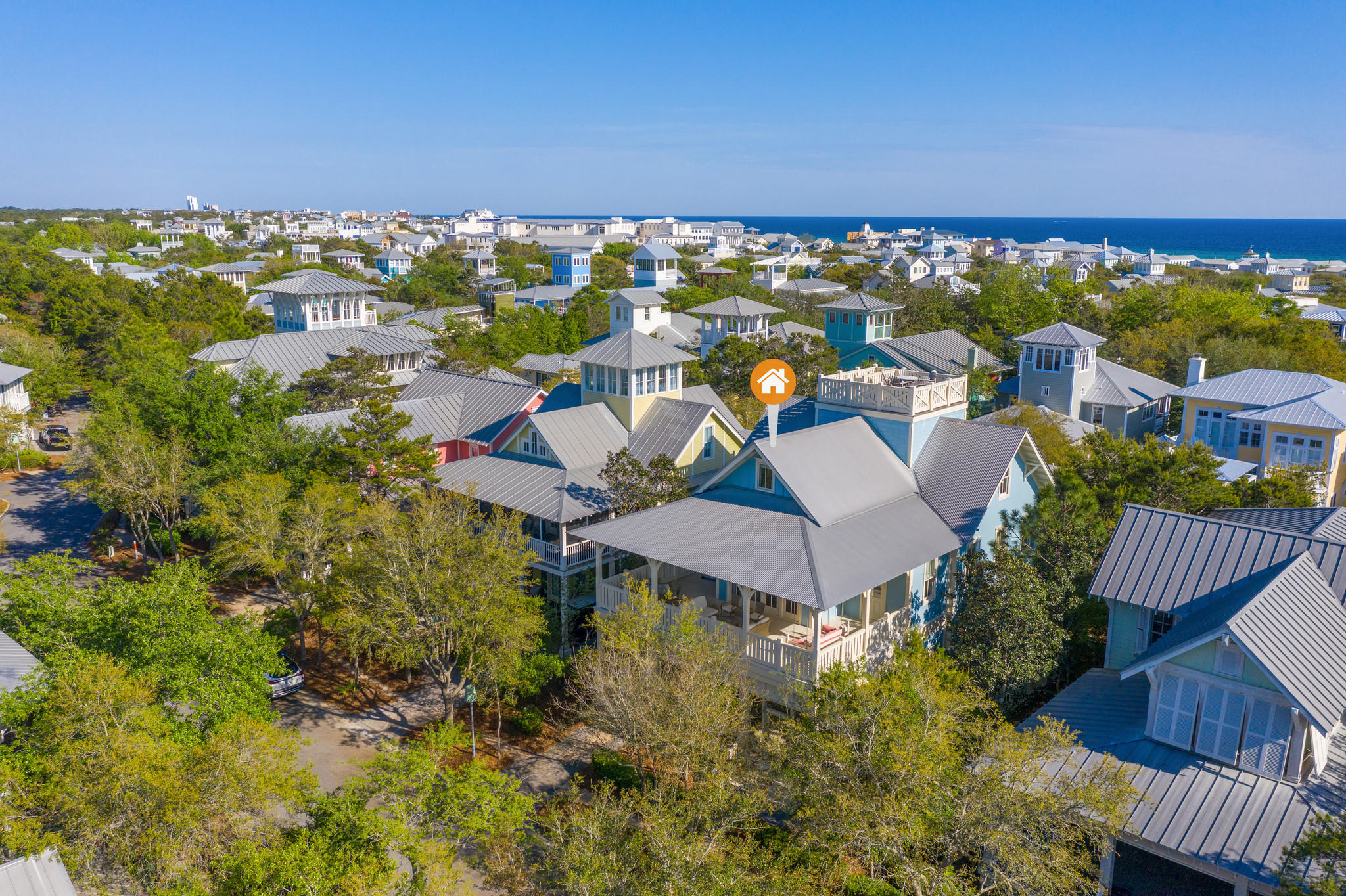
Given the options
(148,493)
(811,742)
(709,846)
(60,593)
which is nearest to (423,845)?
(709,846)

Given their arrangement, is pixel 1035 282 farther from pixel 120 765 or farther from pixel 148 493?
pixel 120 765

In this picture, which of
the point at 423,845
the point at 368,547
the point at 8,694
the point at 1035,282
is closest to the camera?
the point at 423,845

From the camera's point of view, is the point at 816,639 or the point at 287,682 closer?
the point at 816,639

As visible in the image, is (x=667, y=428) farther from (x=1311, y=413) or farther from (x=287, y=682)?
(x=1311, y=413)

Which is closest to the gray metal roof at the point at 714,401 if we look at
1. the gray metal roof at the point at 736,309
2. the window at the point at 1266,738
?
the window at the point at 1266,738

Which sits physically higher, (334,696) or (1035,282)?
(1035,282)

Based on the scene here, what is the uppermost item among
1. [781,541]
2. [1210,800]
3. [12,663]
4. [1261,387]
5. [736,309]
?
[736,309]

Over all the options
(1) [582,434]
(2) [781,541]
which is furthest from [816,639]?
(1) [582,434]
